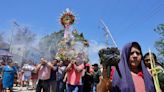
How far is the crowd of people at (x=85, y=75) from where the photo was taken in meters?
4.18

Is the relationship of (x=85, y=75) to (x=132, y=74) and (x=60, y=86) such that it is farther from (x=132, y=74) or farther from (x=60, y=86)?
(x=132, y=74)

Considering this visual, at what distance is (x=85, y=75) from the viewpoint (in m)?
12.2

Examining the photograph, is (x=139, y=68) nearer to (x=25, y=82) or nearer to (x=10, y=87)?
(x=10, y=87)

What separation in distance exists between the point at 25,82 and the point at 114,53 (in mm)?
18722

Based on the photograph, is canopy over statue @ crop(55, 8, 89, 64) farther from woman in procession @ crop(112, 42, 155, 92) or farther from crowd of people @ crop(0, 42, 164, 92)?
woman in procession @ crop(112, 42, 155, 92)

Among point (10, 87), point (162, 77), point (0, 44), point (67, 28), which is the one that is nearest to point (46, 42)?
point (0, 44)

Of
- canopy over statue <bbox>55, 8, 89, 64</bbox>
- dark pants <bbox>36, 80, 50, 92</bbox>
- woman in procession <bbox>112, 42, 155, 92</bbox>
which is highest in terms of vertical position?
canopy over statue <bbox>55, 8, 89, 64</bbox>

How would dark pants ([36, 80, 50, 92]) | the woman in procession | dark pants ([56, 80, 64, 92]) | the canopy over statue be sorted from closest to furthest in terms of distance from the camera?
the woman in procession
dark pants ([36, 80, 50, 92])
dark pants ([56, 80, 64, 92])
the canopy over statue

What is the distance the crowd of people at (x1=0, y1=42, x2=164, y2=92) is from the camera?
418cm

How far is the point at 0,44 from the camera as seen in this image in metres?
75.1

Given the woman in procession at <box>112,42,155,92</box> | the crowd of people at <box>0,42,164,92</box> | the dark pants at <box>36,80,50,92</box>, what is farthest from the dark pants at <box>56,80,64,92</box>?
the woman in procession at <box>112,42,155,92</box>

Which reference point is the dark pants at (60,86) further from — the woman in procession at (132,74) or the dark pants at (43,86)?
the woman in procession at (132,74)

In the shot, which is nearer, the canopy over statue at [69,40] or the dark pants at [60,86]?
the dark pants at [60,86]

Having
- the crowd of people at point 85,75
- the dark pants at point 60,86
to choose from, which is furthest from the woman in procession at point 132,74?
the dark pants at point 60,86
